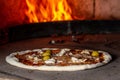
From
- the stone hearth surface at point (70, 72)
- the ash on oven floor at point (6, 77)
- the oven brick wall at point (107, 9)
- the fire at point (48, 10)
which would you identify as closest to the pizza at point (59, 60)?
the stone hearth surface at point (70, 72)

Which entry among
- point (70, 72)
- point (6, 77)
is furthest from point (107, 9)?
point (6, 77)

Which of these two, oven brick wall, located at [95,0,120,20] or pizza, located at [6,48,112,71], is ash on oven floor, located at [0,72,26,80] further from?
oven brick wall, located at [95,0,120,20]

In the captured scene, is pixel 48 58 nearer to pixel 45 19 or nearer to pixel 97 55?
pixel 97 55

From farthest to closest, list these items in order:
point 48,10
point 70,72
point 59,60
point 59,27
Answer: point 48,10, point 59,27, point 59,60, point 70,72

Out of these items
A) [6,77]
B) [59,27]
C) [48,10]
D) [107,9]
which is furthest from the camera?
[107,9]

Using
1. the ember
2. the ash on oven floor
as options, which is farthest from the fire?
the ash on oven floor

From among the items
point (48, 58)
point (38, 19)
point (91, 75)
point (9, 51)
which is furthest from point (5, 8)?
point (91, 75)

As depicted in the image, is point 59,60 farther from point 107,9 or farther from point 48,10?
point 107,9
